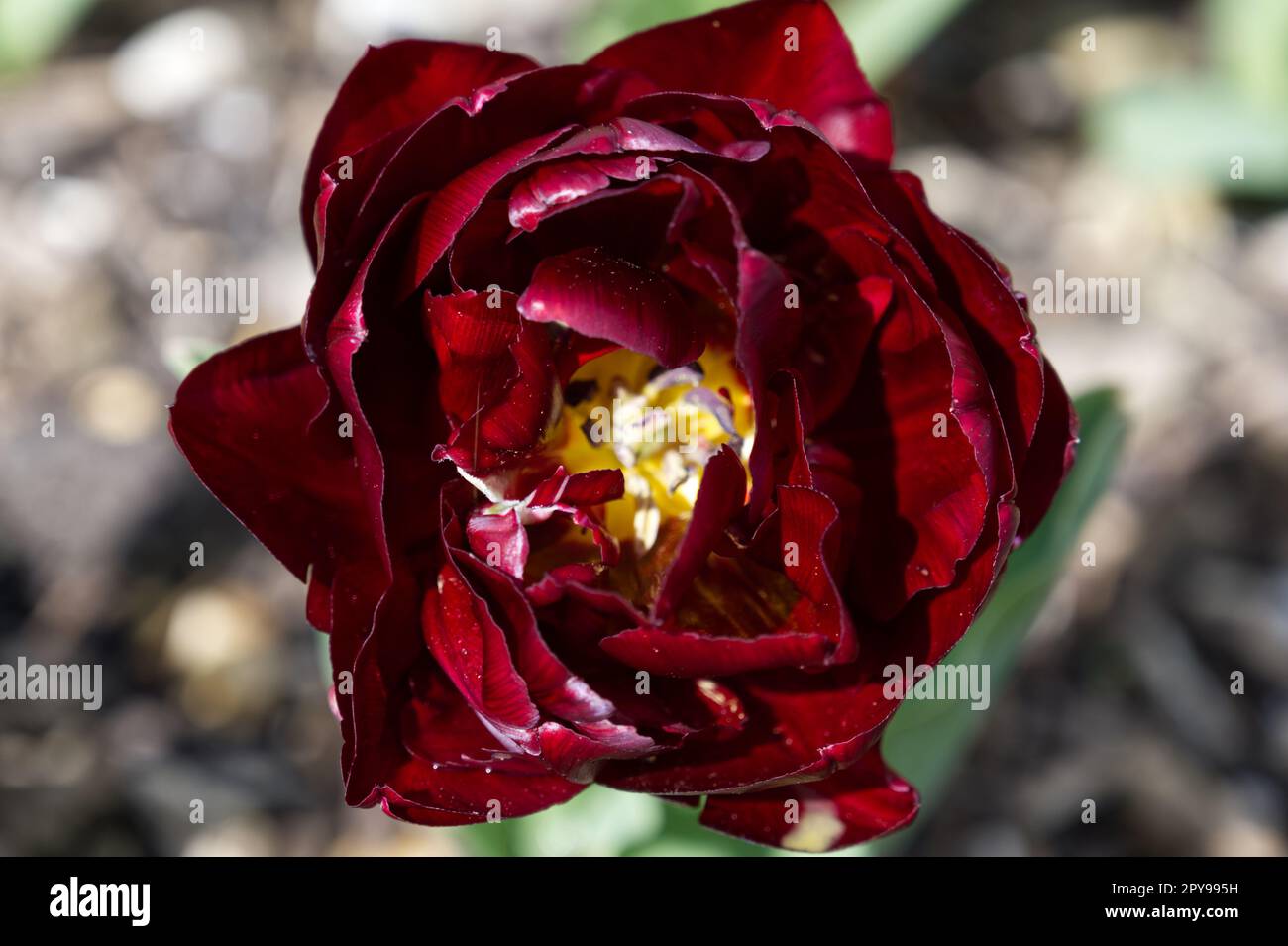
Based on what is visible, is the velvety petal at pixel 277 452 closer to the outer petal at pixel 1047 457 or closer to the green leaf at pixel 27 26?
the outer petal at pixel 1047 457

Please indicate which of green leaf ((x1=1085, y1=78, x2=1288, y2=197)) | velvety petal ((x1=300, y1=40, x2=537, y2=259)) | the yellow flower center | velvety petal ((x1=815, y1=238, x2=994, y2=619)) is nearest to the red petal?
velvety petal ((x1=815, y1=238, x2=994, y2=619))

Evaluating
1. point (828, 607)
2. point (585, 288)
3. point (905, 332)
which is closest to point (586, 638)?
point (828, 607)

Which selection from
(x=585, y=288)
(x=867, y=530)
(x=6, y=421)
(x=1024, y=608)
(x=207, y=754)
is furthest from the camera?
(x=6, y=421)

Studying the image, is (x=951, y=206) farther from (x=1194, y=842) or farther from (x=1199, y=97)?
(x=1194, y=842)

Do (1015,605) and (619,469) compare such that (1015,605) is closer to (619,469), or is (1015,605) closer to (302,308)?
(619,469)

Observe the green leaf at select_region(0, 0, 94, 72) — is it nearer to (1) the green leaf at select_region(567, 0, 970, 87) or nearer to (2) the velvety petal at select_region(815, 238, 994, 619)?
(1) the green leaf at select_region(567, 0, 970, 87)
